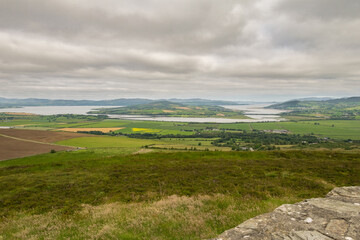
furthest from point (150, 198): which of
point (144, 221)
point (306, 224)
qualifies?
point (306, 224)

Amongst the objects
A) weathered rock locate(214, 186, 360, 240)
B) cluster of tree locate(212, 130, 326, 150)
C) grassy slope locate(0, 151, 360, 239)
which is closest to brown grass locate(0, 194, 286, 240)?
grassy slope locate(0, 151, 360, 239)

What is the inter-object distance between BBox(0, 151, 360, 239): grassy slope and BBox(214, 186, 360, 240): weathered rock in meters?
2.03

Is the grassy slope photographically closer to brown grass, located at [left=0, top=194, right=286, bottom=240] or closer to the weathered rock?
brown grass, located at [left=0, top=194, right=286, bottom=240]

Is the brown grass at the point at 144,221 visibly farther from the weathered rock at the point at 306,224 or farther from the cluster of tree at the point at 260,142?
the cluster of tree at the point at 260,142

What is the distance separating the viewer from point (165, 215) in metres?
10.9

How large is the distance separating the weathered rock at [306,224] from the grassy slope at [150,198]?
2.03m

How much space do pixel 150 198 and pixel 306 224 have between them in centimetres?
1086

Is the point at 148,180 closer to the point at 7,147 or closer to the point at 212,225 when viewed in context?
the point at 212,225

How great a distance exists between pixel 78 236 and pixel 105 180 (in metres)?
12.7

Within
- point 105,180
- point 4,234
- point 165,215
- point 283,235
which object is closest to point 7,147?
point 105,180

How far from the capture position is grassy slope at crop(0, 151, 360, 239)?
32.1ft

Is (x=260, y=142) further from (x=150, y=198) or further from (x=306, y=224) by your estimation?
(x=306, y=224)

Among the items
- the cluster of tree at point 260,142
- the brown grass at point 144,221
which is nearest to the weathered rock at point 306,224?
the brown grass at point 144,221

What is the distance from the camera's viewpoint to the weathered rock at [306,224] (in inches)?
256
